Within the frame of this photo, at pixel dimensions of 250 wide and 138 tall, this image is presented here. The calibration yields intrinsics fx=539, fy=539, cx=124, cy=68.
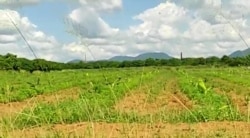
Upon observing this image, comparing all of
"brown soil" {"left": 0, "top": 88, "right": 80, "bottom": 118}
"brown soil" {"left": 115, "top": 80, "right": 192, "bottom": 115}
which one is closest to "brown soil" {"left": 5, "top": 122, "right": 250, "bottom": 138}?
"brown soil" {"left": 0, "top": 88, "right": 80, "bottom": 118}

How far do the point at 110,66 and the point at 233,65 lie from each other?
24.7 metres

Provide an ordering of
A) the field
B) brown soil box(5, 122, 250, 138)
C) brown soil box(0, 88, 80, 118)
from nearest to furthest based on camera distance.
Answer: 1. brown soil box(0, 88, 80, 118)
2. the field
3. brown soil box(5, 122, 250, 138)

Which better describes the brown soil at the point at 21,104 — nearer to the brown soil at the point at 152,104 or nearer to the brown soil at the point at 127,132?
the brown soil at the point at 127,132

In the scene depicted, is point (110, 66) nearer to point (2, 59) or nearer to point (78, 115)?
point (2, 59)

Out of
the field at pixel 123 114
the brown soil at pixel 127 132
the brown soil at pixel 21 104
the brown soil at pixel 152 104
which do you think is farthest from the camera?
the brown soil at pixel 152 104

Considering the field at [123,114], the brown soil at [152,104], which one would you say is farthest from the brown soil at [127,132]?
the brown soil at [152,104]

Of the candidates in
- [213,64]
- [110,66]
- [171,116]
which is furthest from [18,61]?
[171,116]

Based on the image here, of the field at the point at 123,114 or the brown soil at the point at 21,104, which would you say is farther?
the field at the point at 123,114

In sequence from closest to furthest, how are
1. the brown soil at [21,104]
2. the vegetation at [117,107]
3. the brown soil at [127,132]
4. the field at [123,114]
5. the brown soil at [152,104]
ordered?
1. the brown soil at [21,104]
2. the vegetation at [117,107]
3. the field at [123,114]
4. the brown soil at [127,132]
5. the brown soil at [152,104]

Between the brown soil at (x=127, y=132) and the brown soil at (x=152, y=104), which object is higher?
the brown soil at (x=127, y=132)

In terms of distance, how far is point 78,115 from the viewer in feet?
42.0

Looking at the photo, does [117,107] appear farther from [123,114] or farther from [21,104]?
[21,104]

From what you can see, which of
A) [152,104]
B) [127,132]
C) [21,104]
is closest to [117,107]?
[152,104]

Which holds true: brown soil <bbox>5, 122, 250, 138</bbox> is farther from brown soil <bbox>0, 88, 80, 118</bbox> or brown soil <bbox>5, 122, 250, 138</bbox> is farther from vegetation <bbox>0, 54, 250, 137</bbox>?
brown soil <bbox>0, 88, 80, 118</bbox>
